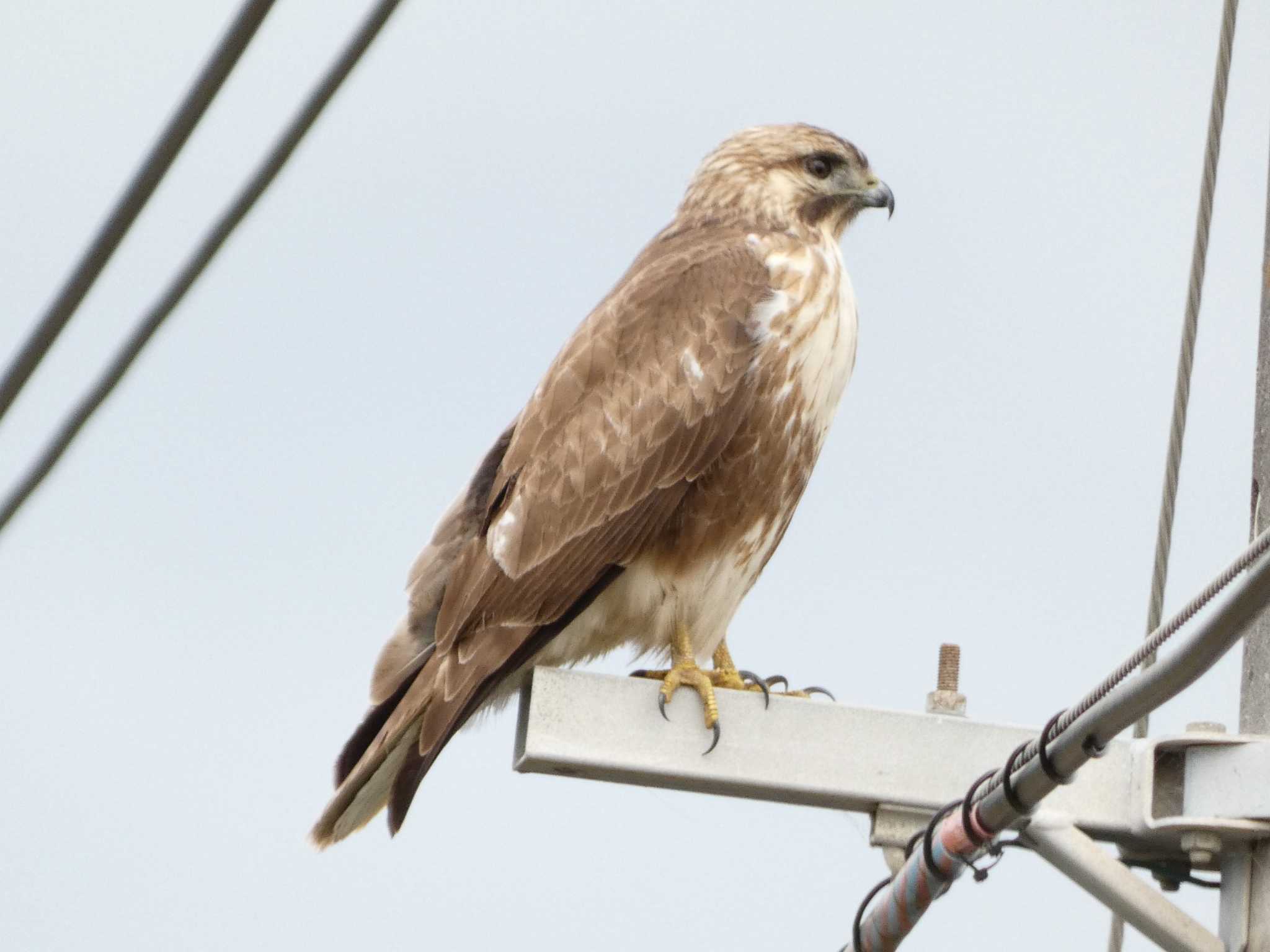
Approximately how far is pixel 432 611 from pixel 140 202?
2.30m

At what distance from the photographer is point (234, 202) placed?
141 inches

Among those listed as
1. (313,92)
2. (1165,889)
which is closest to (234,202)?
(313,92)

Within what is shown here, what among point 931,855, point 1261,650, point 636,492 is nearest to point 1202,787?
point 1261,650

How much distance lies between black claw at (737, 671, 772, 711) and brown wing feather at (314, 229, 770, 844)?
41cm

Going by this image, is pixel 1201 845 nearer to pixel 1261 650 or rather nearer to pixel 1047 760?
pixel 1261 650

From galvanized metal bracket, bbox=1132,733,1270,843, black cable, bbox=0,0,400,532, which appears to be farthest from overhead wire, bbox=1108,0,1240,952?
black cable, bbox=0,0,400,532

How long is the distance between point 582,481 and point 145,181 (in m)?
2.27

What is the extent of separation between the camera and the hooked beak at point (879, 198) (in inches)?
242

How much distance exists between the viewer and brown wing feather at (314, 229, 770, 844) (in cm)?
504

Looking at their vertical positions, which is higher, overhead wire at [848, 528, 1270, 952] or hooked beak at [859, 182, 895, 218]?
hooked beak at [859, 182, 895, 218]

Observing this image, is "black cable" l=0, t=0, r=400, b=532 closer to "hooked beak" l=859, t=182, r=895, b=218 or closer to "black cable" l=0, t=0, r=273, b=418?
"black cable" l=0, t=0, r=273, b=418

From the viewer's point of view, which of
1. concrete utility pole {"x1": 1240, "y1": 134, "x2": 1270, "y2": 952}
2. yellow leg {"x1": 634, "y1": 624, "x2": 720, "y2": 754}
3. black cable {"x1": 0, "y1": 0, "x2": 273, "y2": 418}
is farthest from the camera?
yellow leg {"x1": 634, "y1": 624, "x2": 720, "y2": 754}

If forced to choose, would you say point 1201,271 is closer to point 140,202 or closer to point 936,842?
point 936,842

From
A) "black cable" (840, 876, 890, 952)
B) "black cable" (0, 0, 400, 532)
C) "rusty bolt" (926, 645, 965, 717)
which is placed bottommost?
"black cable" (840, 876, 890, 952)
